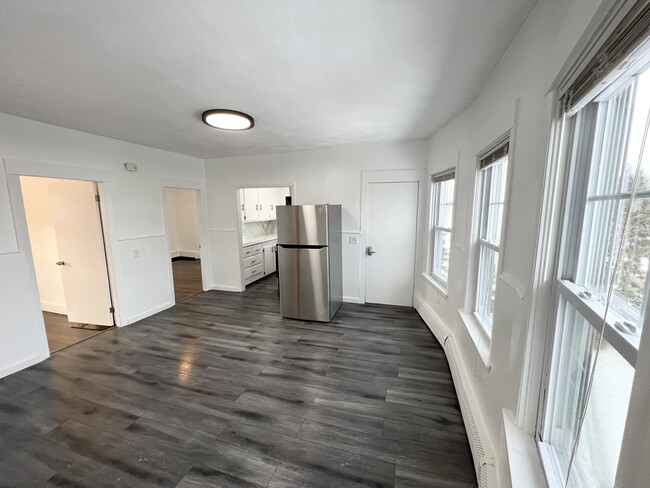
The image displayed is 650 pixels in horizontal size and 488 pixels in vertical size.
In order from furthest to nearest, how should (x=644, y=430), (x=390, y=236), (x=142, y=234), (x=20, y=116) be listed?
1. (x=390, y=236)
2. (x=142, y=234)
3. (x=20, y=116)
4. (x=644, y=430)

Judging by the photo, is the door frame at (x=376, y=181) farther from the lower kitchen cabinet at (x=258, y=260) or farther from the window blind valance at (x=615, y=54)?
the window blind valance at (x=615, y=54)

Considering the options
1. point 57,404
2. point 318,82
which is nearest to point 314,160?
point 318,82

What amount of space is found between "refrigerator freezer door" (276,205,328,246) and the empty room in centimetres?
3

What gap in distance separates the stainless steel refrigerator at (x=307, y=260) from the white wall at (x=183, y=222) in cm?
497

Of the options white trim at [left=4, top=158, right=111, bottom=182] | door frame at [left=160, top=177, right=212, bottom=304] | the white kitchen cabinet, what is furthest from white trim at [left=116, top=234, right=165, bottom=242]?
the white kitchen cabinet

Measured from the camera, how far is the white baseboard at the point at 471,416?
4.15 feet

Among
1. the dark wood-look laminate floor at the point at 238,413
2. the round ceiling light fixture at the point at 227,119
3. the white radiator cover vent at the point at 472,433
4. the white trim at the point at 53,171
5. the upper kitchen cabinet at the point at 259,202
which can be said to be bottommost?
the dark wood-look laminate floor at the point at 238,413

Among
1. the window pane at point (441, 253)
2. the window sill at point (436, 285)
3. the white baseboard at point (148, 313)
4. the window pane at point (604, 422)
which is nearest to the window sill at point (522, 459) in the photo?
the window pane at point (604, 422)

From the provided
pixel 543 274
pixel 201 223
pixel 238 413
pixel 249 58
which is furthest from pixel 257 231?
pixel 543 274

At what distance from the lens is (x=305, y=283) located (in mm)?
3471

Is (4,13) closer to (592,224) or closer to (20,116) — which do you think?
(20,116)

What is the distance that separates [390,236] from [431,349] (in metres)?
1.66

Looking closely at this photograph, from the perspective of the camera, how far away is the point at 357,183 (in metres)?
3.81

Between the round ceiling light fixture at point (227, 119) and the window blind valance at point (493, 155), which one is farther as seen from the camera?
the round ceiling light fixture at point (227, 119)
